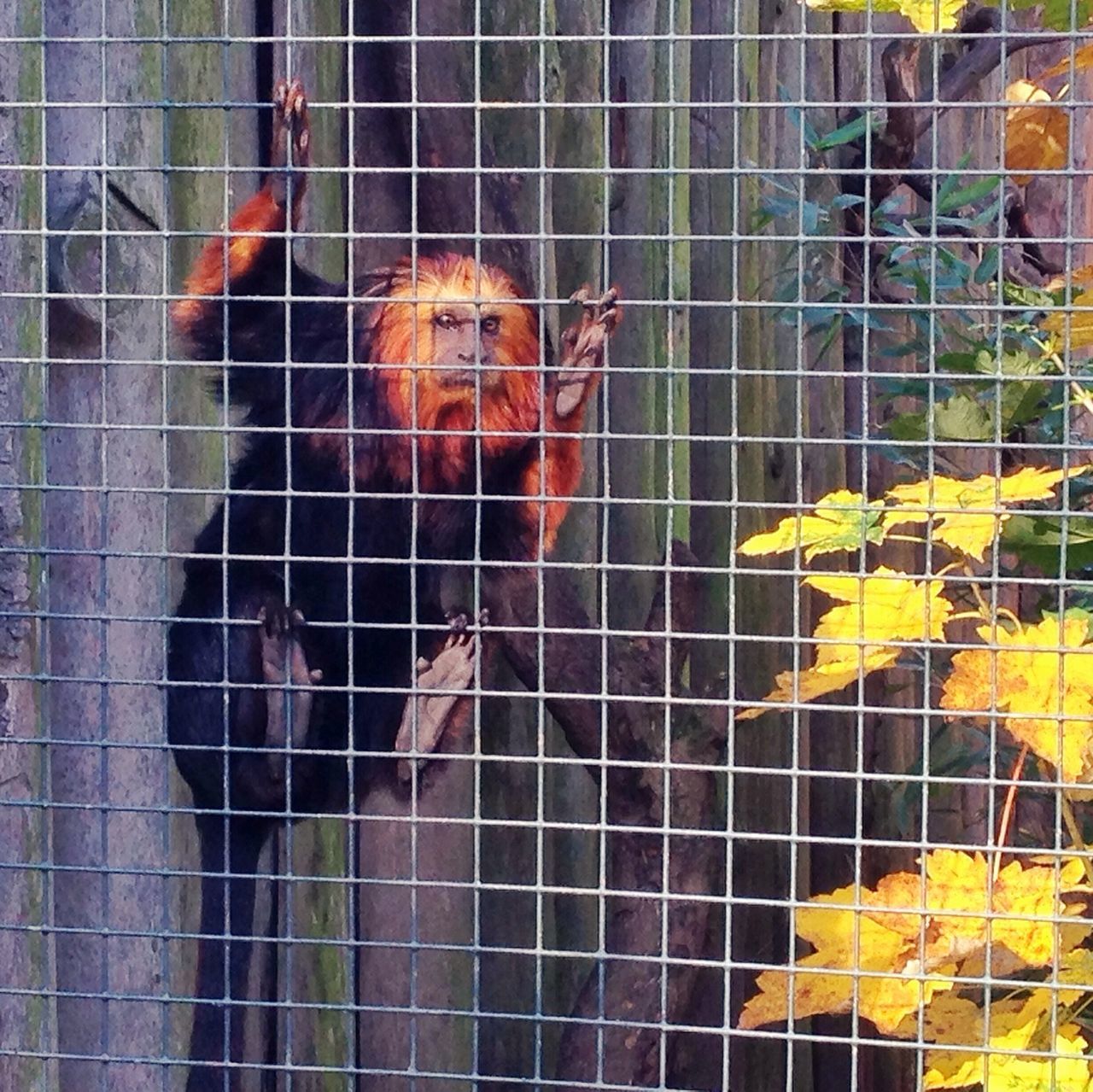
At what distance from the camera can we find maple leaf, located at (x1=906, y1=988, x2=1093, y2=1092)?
128cm

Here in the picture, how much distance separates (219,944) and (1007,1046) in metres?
0.98

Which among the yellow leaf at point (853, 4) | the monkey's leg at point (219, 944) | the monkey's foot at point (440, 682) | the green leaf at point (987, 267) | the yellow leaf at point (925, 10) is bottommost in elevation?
the monkey's leg at point (219, 944)

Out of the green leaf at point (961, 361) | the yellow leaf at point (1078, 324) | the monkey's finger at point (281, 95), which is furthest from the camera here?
the green leaf at point (961, 361)

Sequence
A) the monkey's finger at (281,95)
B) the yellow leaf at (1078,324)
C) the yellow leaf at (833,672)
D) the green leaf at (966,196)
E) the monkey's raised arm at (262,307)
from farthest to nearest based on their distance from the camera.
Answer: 1. the green leaf at (966,196)
2. the monkey's raised arm at (262,307)
3. the monkey's finger at (281,95)
4. the yellow leaf at (1078,324)
5. the yellow leaf at (833,672)

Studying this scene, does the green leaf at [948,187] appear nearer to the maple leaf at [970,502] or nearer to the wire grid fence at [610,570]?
the wire grid fence at [610,570]

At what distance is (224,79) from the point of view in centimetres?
134

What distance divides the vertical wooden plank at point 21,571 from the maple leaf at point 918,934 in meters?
0.72

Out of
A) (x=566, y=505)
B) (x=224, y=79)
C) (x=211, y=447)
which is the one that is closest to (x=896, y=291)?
(x=566, y=505)

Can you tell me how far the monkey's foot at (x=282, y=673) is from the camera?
5.93 feet

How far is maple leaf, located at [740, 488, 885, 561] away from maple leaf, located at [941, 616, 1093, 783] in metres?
0.14

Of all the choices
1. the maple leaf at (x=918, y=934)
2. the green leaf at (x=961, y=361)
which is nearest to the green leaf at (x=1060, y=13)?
the green leaf at (x=961, y=361)

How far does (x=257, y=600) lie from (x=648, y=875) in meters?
0.66

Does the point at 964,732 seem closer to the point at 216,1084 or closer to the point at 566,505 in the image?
the point at 566,505

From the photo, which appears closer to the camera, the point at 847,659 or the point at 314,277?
the point at 847,659
